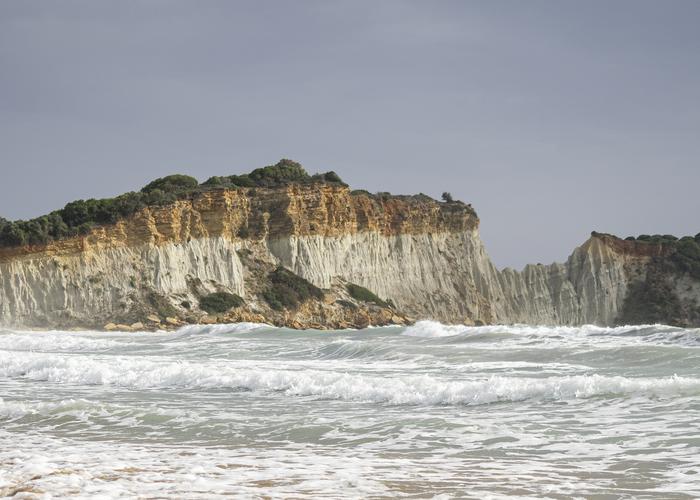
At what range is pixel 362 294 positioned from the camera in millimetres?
60188

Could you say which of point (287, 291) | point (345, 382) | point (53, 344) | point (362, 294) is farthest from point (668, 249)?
point (345, 382)

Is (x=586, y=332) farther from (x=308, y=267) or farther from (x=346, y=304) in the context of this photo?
(x=308, y=267)

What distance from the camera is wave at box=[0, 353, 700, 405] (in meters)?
14.0

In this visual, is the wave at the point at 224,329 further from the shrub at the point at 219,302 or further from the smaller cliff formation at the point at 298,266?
the shrub at the point at 219,302

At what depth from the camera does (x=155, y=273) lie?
48781 mm

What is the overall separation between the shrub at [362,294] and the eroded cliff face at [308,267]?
1.64 ft

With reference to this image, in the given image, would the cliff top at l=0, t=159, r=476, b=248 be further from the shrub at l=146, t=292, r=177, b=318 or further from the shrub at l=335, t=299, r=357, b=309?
the shrub at l=335, t=299, r=357, b=309

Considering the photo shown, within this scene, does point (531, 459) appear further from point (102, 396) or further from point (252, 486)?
point (102, 396)

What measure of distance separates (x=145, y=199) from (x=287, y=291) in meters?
10.9

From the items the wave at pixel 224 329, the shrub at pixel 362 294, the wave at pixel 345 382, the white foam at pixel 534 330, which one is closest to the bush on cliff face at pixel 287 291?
the shrub at pixel 362 294

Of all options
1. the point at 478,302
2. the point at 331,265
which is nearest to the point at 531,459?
the point at 331,265

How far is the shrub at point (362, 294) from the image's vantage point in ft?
196

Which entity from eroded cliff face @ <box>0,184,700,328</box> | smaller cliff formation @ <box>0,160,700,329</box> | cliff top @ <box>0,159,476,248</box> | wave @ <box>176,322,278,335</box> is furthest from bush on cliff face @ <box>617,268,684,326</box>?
wave @ <box>176,322,278,335</box>

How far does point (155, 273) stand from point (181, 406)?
1387 inches
